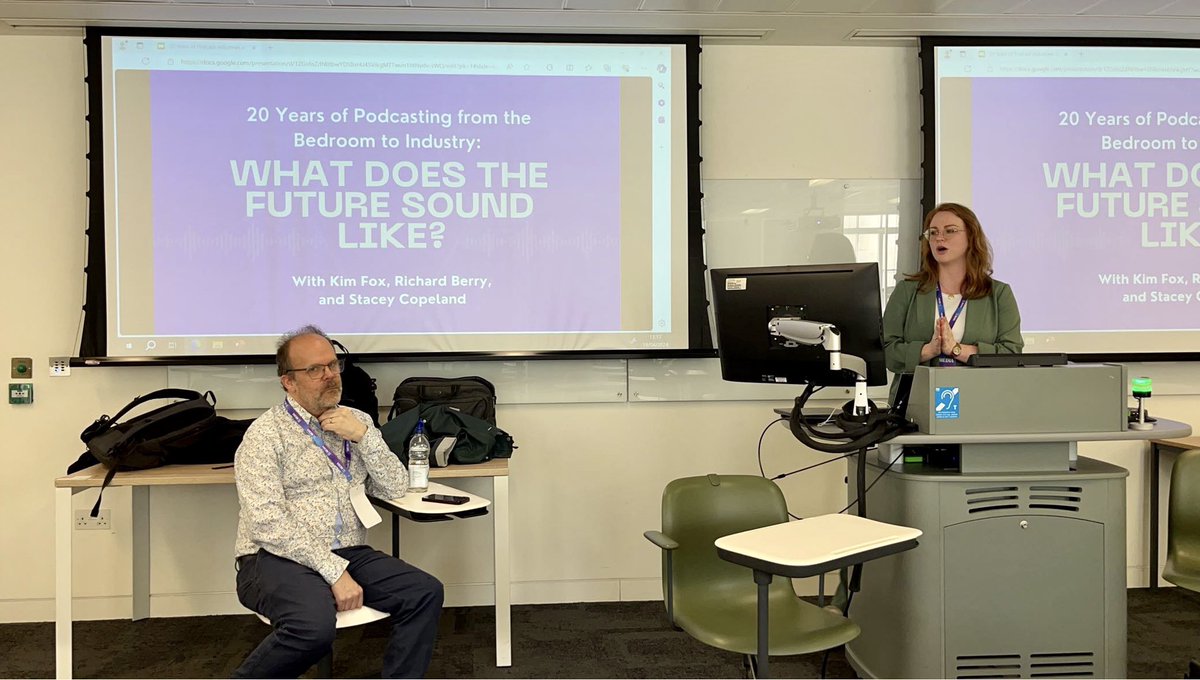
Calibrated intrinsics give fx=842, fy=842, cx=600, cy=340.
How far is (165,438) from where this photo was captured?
3105 millimetres

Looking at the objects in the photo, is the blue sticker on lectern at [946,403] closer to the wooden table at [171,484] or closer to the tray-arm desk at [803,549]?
the tray-arm desk at [803,549]

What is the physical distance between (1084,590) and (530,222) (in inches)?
96.9

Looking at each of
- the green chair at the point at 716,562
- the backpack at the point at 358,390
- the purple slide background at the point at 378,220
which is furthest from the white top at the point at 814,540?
the backpack at the point at 358,390

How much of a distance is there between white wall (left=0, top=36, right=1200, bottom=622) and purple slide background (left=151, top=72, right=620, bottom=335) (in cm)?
43

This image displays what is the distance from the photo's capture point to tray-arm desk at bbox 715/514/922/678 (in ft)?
6.30

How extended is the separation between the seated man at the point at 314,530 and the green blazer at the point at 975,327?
5.82 ft

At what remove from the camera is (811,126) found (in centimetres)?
385

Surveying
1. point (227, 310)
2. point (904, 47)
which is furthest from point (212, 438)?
point (904, 47)

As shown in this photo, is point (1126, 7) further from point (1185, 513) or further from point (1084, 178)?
point (1185, 513)

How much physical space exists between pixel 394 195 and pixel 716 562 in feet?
6.77

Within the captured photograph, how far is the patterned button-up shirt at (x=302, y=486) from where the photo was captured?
2.57m

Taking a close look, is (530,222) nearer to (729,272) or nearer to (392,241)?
(392,241)

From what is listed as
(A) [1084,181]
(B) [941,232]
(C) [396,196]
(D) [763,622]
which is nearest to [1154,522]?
(A) [1084,181]

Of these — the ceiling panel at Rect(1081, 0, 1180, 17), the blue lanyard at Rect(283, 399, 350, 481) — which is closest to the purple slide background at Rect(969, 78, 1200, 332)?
the ceiling panel at Rect(1081, 0, 1180, 17)
